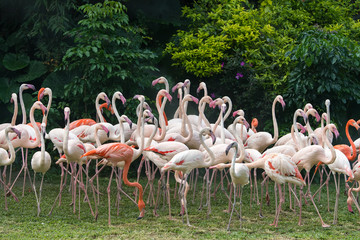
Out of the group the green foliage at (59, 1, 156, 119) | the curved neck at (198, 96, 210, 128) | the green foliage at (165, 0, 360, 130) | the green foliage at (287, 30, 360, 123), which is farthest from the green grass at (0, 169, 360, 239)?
the green foliage at (165, 0, 360, 130)

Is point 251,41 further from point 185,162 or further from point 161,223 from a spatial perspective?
point 161,223

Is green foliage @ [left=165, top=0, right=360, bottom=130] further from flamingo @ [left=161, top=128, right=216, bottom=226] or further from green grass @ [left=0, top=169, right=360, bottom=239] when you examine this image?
flamingo @ [left=161, top=128, right=216, bottom=226]

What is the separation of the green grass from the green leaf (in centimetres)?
374

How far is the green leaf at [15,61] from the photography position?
433 inches

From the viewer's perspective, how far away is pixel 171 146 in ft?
23.2

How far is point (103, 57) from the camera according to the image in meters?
10.2

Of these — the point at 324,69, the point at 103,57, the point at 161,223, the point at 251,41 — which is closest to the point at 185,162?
the point at 161,223

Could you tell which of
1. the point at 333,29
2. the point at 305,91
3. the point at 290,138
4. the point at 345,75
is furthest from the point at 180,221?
the point at 333,29

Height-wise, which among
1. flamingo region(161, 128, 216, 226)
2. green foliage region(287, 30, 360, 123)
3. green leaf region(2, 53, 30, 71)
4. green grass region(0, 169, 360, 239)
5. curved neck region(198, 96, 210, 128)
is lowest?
green grass region(0, 169, 360, 239)

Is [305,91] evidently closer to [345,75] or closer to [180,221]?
[345,75]

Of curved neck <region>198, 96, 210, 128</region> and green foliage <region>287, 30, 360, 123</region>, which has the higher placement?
green foliage <region>287, 30, 360, 123</region>

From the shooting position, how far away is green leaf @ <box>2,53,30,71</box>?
36.1 feet

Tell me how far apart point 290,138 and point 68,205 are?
3644 millimetres

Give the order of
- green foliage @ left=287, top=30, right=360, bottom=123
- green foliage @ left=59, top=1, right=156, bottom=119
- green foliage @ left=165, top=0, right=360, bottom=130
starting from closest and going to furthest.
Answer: green foliage @ left=287, top=30, right=360, bottom=123 → green foliage @ left=59, top=1, right=156, bottom=119 → green foliage @ left=165, top=0, right=360, bottom=130
